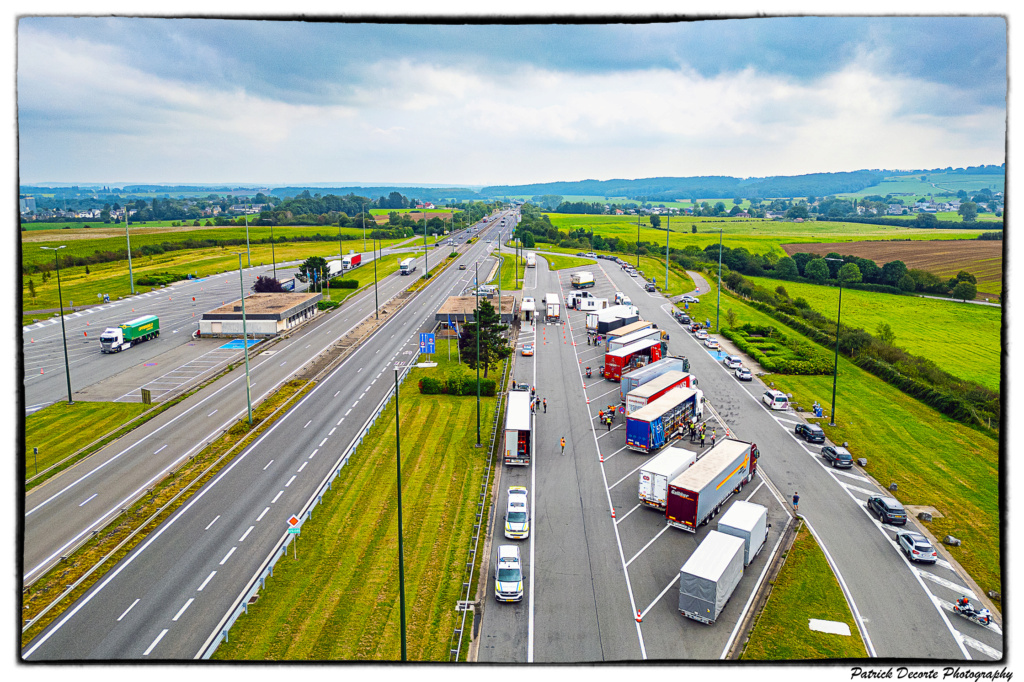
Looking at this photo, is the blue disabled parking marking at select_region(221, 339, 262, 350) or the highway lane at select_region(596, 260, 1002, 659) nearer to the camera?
the highway lane at select_region(596, 260, 1002, 659)

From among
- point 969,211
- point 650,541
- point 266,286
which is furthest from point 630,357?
point 969,211

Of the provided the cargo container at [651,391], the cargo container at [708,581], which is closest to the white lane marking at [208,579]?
the cargo container at [708,581]

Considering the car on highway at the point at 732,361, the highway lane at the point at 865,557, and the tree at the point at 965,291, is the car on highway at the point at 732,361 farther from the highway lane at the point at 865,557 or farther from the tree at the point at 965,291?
the tree at the point at 965,291

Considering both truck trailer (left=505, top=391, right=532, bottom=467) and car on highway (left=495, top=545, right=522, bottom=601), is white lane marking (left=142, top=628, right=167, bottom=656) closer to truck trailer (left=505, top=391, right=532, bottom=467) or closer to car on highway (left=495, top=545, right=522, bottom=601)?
car on highway (left=495, top=545, right=522, bottom=601)

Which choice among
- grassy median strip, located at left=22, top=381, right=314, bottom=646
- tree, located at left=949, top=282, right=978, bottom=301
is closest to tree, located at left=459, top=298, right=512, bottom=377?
grassy median strip, located at left=22, top=381, right=314, bottom=646

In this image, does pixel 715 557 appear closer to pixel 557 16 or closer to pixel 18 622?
pixel 557 16

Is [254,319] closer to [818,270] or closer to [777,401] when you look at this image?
[777,401]
